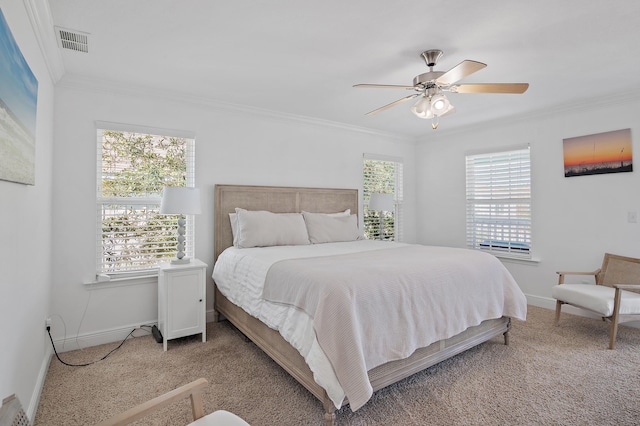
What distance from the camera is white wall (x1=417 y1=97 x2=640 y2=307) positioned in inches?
139

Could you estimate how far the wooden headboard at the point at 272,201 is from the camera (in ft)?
12.2

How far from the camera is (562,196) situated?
13.1 ft

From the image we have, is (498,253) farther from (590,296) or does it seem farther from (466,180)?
(590,296)

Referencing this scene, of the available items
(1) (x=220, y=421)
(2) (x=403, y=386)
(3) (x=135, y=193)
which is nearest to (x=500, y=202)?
(2) (x=403, y=386)

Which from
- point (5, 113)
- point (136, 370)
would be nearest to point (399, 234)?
point (136, 370)

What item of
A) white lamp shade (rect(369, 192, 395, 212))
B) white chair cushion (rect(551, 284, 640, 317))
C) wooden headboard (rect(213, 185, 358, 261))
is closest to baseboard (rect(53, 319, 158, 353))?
wooden headboard (rect(213, 185, 358, 261))

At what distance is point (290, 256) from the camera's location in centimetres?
278

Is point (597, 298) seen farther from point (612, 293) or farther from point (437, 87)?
point (437, 87)

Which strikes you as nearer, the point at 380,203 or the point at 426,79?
the point at 426,79

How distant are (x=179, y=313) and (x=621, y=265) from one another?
14.7 ft

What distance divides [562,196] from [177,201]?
174 inches

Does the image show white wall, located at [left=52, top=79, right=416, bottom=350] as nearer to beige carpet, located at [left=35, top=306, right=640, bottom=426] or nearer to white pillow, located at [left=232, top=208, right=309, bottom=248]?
beige carpet, located at [left=35, top=306, right=640, bottom=426]

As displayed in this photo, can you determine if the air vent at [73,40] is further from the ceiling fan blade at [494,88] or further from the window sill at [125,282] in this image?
the ceiling fan blade at [494,88]

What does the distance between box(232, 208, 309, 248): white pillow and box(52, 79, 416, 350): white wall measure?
46 centimetres
